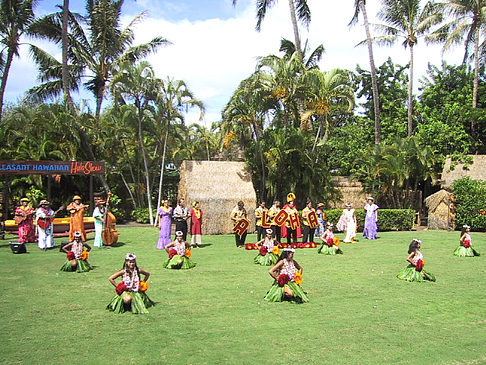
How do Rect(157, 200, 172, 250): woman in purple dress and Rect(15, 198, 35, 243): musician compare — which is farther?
Rect(15, 198, 35, 243): musician

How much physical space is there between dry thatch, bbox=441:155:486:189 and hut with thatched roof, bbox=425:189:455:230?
65.3 inches

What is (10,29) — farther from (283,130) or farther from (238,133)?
(283,130)

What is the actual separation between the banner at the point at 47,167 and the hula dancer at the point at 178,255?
713 centimetres

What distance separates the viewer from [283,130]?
782 inches

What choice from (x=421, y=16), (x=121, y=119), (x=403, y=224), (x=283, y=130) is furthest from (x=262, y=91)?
(x=421, y=16)

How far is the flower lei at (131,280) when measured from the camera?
699cm

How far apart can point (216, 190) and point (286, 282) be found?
1131cm

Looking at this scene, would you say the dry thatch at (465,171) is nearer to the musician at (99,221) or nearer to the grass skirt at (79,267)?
the musician at (99,221)

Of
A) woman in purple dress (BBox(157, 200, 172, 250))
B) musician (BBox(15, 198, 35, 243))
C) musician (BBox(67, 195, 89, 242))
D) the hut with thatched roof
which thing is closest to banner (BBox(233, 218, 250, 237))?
woman in purple dress (BBox(157, 200, 172, 250))

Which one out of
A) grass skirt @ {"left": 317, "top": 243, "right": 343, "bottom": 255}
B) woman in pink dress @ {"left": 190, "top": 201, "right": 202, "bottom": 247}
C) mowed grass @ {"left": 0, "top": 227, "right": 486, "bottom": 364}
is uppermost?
woman in pink dress @ {"left": 190, "top": 201, "right": 202, "bottom": 247}

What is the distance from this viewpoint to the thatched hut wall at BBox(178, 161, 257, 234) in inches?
717

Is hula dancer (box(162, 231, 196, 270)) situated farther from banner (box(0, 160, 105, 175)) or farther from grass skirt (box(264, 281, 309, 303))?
banner (box(0, 160, 105, 175))

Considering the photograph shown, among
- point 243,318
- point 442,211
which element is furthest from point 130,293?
point 442,211

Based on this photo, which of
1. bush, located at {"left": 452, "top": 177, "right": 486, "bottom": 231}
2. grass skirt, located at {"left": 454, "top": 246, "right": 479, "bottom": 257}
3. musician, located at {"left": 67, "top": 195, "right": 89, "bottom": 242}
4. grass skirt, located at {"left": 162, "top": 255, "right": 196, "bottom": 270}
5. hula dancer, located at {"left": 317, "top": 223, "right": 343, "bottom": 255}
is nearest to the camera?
grass skirt, located at {"left": 162, "top": 255, "right": 196, "bottom": 270}
